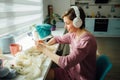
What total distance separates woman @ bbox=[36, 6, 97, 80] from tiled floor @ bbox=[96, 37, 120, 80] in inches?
55.0

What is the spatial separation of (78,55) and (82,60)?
0.41 feet

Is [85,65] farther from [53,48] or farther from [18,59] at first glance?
[18,59]

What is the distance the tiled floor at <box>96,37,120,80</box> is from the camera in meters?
2.82

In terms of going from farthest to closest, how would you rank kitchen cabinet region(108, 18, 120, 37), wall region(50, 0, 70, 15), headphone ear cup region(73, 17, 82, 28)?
kitchen cabinet region(108, 18, 120, 37)
wall region(50, 0, 70, 15)
headphone ear cup region(73, 17, 82, 28)

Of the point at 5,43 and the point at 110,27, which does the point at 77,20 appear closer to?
the point at 5,43

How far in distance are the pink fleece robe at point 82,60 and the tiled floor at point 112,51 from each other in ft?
4.57

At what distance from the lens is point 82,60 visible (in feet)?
4.52

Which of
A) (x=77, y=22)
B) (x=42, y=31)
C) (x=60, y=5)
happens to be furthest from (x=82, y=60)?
(x=60, y=5)

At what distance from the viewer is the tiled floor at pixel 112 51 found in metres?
2.82

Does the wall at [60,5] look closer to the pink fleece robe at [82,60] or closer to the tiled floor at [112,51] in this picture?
the tiled floor at [112,51]

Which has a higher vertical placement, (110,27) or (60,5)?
(60,5)

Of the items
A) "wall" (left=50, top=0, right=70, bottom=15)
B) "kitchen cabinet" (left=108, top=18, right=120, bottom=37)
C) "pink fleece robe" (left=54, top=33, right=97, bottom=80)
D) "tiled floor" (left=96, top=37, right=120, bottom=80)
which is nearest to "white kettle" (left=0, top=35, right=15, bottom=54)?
"pink fleece robe" (left=54, top=33, right=97, bottom=80)

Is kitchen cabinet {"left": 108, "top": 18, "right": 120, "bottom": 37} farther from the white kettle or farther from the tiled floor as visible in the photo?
the white kettle

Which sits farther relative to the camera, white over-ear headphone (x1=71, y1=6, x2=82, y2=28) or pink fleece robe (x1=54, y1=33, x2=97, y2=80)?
white over-ear headphone (x1=71, y1=6, x2=82, y2=28)
